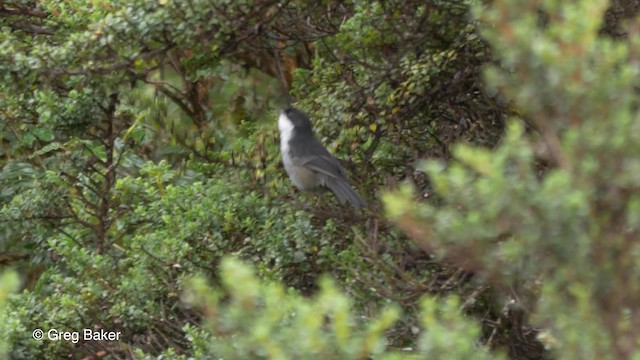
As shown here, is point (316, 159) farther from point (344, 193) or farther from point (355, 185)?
point (344, 193)

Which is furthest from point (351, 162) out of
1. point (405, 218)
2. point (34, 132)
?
point (405, 218)

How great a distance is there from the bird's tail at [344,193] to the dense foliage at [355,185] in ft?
0.32

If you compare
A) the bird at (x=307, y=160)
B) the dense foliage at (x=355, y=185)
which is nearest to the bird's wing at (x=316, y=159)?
the bird at (x=307, y=160)

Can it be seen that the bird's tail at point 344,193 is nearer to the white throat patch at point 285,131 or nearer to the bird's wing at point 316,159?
the bird's wing at point 316,159

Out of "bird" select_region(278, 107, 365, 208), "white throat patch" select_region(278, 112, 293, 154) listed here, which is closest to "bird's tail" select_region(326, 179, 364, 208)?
"bird" select_region(278, 107, 365, 208)

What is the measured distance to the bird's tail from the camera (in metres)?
5.49

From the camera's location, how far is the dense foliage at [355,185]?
2662 mm

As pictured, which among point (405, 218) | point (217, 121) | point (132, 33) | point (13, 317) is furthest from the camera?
point (217, 121)

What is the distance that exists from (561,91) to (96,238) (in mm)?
4676

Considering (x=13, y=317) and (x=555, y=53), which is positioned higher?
(x=13, y=317)

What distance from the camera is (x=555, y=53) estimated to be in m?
2.64

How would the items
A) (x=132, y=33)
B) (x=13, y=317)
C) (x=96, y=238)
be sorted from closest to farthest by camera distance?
(x=132, y=33) < (x=13, y=317) < (x=96, y=238)

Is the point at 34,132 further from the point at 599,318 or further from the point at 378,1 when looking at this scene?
the point at 599,318

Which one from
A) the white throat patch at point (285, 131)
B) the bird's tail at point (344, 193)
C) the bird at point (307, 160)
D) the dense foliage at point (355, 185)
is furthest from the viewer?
the white throat patch at point (285, 131)
